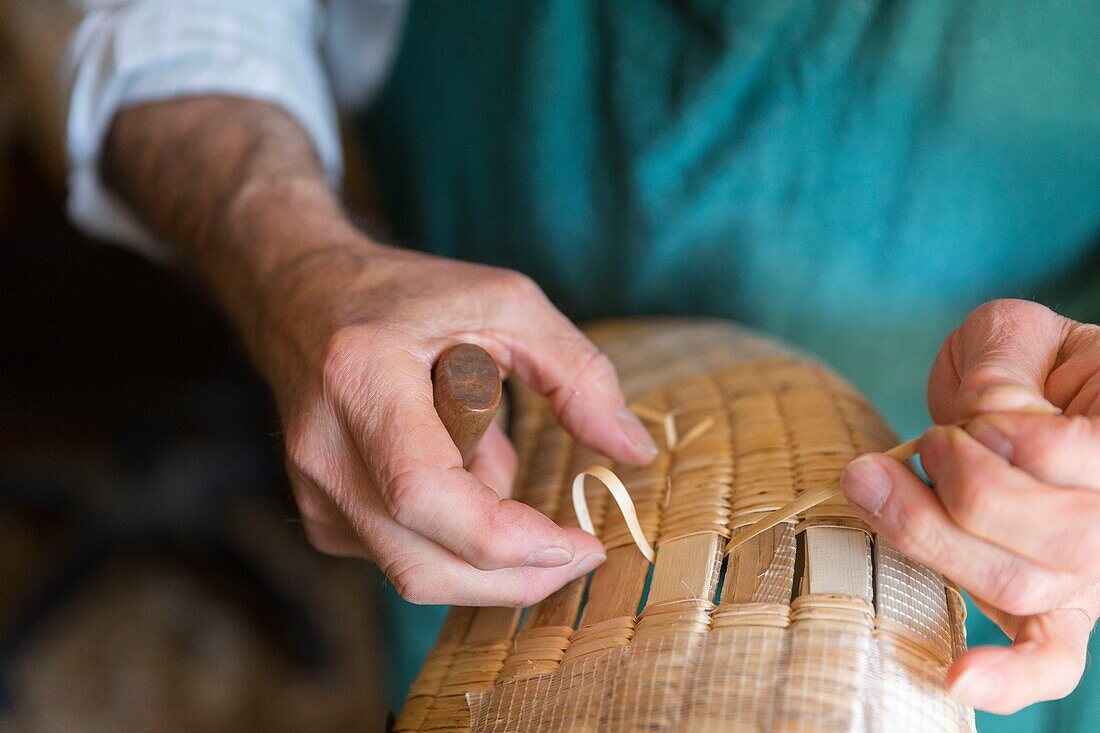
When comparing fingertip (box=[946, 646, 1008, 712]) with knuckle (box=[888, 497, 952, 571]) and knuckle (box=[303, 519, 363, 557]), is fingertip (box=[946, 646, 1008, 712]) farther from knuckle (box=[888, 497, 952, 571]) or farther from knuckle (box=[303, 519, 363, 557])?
knuckle (box=[303, 519, 363, 557])

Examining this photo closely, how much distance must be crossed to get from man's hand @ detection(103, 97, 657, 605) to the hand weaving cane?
0.11ft

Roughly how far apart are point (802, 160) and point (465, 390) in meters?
0.38

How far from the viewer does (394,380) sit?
1.60 feet

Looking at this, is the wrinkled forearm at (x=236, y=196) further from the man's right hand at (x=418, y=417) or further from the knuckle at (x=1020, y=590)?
the knuckle at (x=1020, y=590)

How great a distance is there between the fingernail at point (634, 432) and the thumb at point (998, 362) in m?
0.17

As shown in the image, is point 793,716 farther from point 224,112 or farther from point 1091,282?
point 224,112

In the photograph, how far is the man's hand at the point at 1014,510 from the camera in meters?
0.36

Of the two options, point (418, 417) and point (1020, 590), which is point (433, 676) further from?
point (1020, 590)

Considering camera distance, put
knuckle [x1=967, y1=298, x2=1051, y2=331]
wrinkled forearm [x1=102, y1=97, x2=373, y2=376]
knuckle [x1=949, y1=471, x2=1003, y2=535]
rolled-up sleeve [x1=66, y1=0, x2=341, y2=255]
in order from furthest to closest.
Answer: rolled-up sleeve [x1=66, y1=0, x2=341, y2=255]
wrinkled forearm [x1=102, y1=97, x2=373, y2=376]
knuckle [x1=967, y1=298, x2=1051, y2=331]
knuckle [x1=949, y1=471, x2=1003, y2=535]

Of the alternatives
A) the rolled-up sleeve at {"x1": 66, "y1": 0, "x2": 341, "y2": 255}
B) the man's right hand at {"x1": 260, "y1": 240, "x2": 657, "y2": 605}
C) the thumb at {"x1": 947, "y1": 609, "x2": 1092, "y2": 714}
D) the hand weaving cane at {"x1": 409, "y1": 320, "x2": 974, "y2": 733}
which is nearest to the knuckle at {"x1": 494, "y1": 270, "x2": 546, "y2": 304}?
the man's right hand at {"x1": 260, "y1": 240, "x2": 657, "y2": 605}

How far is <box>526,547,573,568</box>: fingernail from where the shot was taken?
0.46 m

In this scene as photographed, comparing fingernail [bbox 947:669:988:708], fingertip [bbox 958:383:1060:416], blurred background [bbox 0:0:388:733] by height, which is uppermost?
fingertip [bbox 958:383:1060:416]

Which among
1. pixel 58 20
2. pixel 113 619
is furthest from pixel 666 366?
pixel 58 20

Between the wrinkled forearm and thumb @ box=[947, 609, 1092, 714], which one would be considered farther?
the wrinkled forearm
